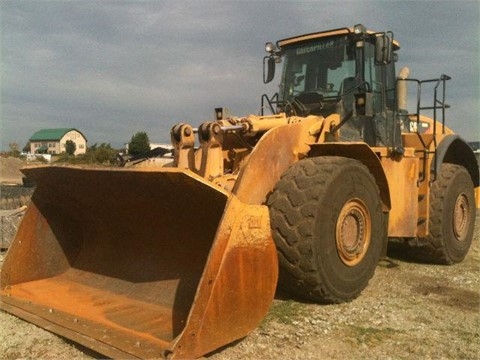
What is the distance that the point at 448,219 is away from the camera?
6.80 metres

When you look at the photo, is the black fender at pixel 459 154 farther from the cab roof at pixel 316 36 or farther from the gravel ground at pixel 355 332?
the gravel ground at pixel 355 332

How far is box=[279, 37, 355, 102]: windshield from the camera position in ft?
19.1

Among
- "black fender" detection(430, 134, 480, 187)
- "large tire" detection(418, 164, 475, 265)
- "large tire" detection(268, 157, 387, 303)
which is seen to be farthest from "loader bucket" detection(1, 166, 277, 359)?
"black fender" detection(430, 134, 480, 187)

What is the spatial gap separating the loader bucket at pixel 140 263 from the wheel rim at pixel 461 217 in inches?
173

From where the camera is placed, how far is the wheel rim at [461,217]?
23.2ft

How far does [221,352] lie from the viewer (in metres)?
3.43

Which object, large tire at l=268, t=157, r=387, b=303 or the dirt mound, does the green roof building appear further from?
large tire at l=268, t=157, r=387, b=303

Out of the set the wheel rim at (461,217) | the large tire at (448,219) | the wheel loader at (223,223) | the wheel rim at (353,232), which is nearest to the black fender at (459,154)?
the large tire at (448,219)

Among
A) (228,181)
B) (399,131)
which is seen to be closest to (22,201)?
(228,181)

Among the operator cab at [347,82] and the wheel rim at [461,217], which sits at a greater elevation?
the operator cab at [347,82]

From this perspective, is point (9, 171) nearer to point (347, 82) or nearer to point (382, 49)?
point (347, 82)

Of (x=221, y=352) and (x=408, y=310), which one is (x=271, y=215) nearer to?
(x=221, y=352)

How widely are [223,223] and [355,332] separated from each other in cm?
145

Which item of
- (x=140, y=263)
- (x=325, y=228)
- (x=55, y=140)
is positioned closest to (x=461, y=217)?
(x=325, y=228)
